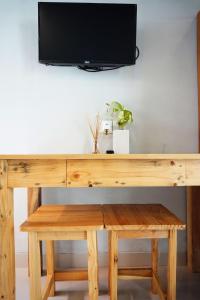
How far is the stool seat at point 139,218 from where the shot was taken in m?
1.36

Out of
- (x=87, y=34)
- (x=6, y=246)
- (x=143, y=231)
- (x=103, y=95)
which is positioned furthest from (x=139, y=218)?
(x=87, y=34)

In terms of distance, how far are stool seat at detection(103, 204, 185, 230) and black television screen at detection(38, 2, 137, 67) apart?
103 centimetres

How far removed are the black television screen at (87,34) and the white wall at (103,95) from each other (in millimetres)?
168

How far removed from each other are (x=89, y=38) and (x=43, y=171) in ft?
3.75

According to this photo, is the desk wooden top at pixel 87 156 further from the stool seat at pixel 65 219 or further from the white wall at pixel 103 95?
the white wall at pixel 103 95

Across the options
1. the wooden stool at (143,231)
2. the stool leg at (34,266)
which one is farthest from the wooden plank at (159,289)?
the stool leg at (34,266)

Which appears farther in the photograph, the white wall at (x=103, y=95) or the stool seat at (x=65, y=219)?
the white wall at (x=103, y=95)

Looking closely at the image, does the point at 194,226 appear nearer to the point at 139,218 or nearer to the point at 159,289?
the point at 159,289

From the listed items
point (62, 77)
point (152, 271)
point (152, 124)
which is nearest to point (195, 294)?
point (152, 271)

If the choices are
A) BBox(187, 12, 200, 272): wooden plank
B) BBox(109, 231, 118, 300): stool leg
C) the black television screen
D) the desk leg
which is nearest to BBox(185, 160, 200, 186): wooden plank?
BBox(109, 231, 118, 300): stool leg

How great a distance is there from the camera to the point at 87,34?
195cm

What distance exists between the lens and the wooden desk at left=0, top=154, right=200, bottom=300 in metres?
1.29

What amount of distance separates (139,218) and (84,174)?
421 millimetres

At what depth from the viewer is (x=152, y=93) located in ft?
6.93
